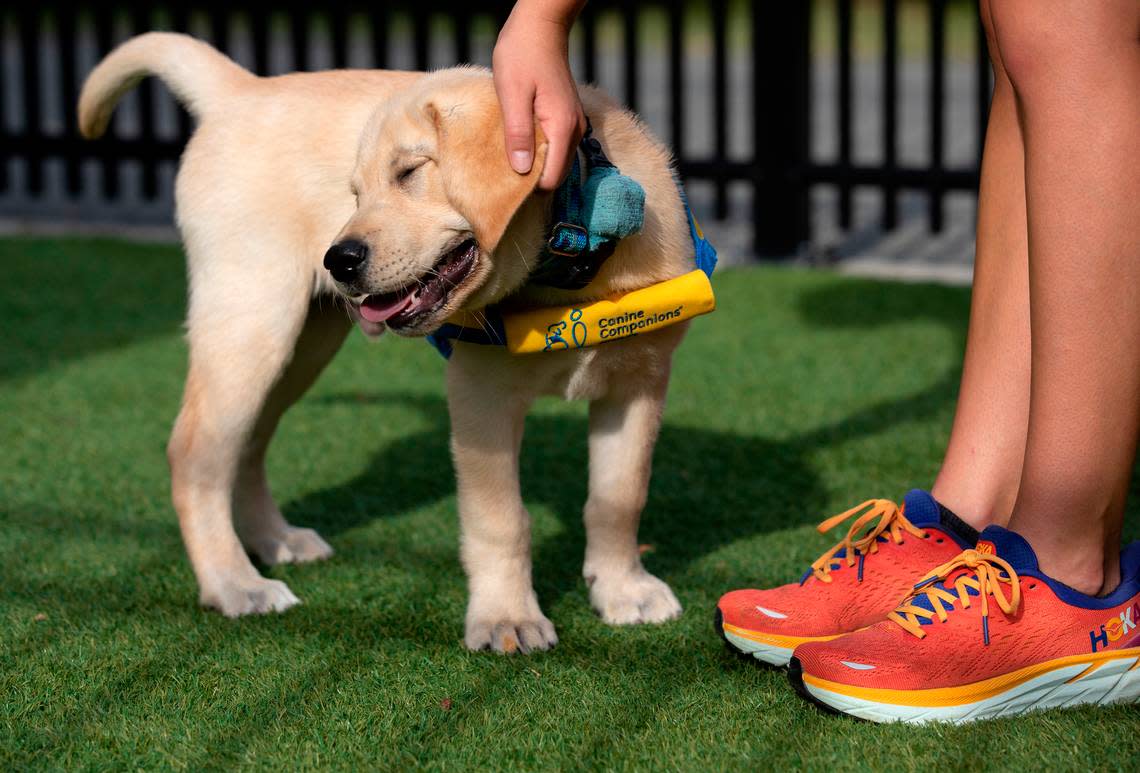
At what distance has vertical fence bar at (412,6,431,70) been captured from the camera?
625 cm

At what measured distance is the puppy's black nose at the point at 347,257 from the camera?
6.54 ft

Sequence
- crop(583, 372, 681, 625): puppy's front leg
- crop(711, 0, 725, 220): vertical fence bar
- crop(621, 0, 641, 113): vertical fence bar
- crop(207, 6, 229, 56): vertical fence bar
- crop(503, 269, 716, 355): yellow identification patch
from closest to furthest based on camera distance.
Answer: crop(503, 269, 716, 355): yellow identification patch
crop(583, 372, 681, 625): puppy's front leg
crop(711, 0, 725, 220): vertical fence bar
crop(621, 0, 641, 113): vertical fence bar
crop(207, 6, 229, 56): vertical fence bar

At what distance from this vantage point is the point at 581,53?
6285 millimetres

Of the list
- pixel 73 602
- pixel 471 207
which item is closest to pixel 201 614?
pixel 73 602

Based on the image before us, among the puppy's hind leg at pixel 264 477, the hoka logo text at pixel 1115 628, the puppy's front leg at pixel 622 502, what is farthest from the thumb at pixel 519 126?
the hoka logo text at pixel 1115 628

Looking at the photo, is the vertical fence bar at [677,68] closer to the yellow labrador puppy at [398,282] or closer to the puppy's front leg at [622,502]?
the yellow labrador puppy at [398,282]

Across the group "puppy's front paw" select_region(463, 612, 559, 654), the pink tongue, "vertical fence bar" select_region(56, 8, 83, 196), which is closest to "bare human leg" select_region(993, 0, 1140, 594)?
"puppy's front paw" select_region(463, 612, 559, 654)

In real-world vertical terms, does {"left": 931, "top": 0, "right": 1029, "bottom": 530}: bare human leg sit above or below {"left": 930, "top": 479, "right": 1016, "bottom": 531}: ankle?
above

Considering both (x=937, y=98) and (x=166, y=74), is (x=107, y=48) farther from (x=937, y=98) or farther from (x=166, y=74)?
(x=166, y=74)

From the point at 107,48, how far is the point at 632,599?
5.29 metres

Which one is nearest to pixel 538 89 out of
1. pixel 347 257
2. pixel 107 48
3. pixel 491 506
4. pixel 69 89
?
pixel 347 257

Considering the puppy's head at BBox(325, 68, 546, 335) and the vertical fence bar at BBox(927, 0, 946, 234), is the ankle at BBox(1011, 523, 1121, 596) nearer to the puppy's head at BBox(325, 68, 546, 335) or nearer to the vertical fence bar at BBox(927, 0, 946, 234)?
the puppy's head at BBox(325, 68, 546, 335)

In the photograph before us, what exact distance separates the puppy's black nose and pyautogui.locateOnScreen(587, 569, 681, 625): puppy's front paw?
0.74 metres

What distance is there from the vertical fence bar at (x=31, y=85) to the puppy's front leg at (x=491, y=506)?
532 cm
